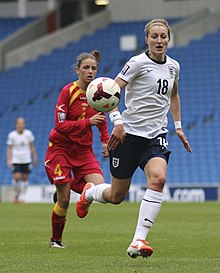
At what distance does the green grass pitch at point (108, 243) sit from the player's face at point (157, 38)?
197 cm

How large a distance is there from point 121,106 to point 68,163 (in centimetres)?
1880

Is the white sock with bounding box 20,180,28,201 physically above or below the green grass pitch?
below

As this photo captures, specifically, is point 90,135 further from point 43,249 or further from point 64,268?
point 64,268

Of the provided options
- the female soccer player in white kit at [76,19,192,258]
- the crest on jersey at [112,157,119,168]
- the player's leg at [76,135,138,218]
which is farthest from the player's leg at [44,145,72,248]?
the crest on jersey at [112,157,119,168]

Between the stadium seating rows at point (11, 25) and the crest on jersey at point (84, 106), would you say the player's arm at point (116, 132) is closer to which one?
the crest on jersey at point (84, 106)

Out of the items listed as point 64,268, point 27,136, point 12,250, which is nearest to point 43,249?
point 12,250

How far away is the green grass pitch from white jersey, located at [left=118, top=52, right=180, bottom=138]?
1253 mm

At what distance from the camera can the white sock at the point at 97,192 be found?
9141 millimetres

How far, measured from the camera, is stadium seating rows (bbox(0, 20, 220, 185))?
26.8 metres

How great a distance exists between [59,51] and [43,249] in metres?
24.2

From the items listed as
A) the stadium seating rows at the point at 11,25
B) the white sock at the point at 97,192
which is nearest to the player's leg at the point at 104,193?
the white sock at the point at 97,192

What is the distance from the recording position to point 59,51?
33.7 m

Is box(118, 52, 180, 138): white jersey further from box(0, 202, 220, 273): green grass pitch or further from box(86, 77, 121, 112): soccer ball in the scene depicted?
box(0, 202, 220, 273): green grass pitch

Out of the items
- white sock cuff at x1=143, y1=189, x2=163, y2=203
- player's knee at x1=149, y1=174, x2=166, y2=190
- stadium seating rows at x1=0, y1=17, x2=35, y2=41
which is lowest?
white sock cuff at x1=143, y1=189, x2=163, y2=203
